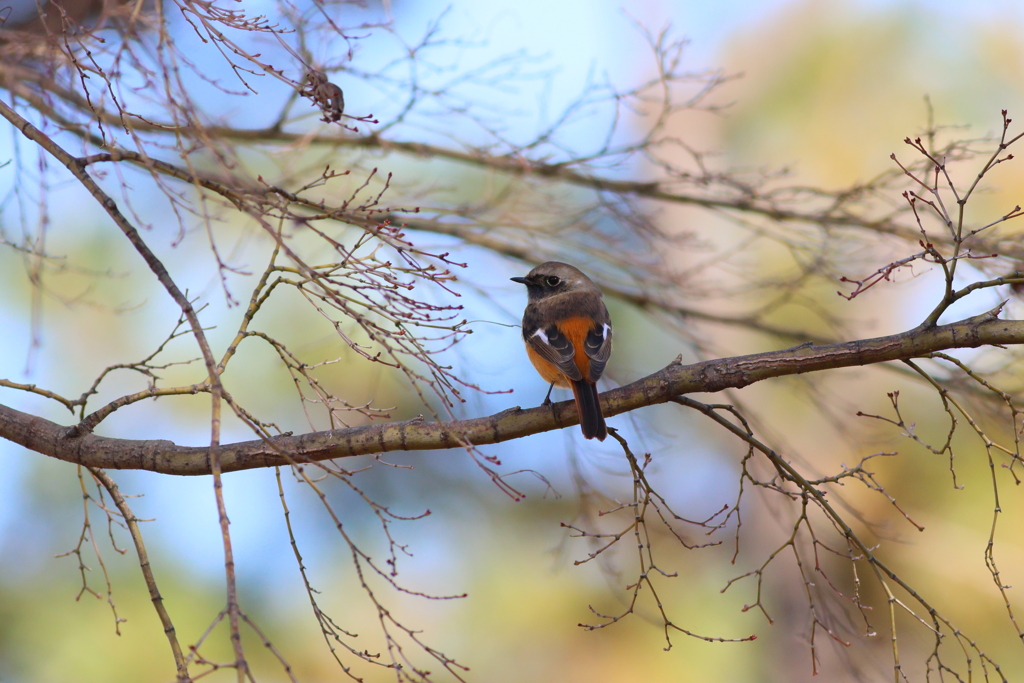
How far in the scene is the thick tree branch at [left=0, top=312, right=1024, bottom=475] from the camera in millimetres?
3188

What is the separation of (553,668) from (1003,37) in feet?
33.4

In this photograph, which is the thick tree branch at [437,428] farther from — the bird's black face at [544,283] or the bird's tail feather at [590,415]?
the bird's black face at [544,283]

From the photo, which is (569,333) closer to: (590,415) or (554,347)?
(554,347)

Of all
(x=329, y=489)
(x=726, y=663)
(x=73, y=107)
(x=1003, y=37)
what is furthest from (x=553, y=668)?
(x=1003, y=37)

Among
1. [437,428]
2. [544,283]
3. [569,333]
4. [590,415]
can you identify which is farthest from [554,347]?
[437,428]

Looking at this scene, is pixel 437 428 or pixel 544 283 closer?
pixel 437 428

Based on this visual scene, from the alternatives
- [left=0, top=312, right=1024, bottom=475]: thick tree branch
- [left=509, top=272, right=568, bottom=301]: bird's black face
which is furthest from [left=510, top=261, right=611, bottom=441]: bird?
[left=0, top=312, right=1024, bottom=475]: thick tree branch

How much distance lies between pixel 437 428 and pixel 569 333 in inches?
69.8

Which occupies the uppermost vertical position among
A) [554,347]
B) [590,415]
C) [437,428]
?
[554,347]

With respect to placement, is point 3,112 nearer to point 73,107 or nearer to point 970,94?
point 73,107

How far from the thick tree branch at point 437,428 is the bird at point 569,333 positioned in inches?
18.1

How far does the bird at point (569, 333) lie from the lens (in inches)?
158

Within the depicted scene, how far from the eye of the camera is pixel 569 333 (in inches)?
194

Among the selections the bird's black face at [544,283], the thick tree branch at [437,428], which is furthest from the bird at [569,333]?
the thick tree branch at [437,428]
